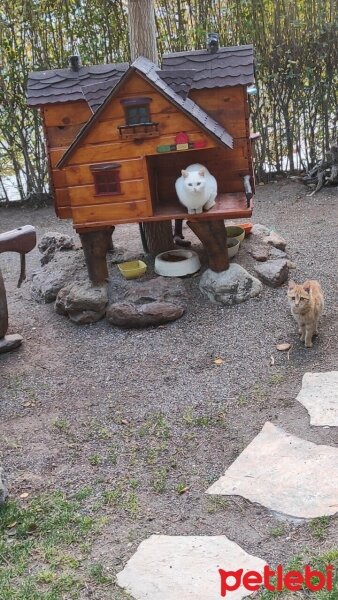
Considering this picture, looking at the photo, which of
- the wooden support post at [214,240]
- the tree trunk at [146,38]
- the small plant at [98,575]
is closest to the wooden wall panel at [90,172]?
the wooden support post at [214,240]

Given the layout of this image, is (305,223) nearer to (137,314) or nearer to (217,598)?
(137,314)

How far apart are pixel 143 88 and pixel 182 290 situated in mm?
1565

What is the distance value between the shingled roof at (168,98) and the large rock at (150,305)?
1146 mm

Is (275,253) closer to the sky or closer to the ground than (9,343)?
closer to the sky

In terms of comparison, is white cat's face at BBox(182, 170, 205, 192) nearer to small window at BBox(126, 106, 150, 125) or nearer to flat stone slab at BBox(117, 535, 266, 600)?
small window at BBox(126, 106, 150, 125)

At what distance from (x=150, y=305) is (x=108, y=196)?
35.1 inches

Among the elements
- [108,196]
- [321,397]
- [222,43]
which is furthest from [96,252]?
[222,43]

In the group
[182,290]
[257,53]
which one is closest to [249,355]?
[182,290]

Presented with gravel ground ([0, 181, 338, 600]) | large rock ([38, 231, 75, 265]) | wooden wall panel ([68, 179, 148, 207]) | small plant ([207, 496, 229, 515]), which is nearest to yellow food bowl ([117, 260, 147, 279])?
gravel ground ([0, 181, 338, 600])

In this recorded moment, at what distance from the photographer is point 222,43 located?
8.42 m

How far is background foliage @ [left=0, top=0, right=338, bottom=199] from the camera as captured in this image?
8.26m

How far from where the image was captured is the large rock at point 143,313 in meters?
5.36

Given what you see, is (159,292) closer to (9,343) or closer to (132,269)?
(132,269)

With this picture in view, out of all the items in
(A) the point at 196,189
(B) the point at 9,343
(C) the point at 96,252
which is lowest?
(B) the point at 9,343
